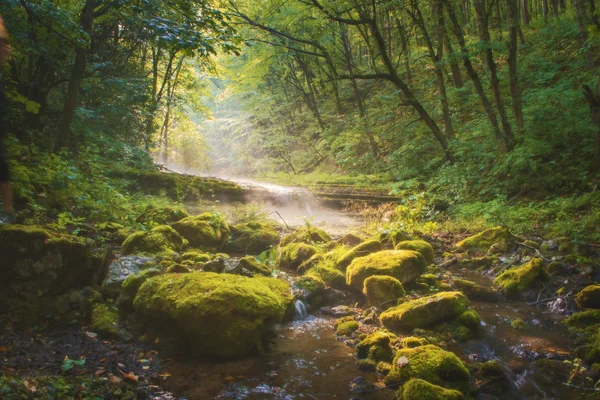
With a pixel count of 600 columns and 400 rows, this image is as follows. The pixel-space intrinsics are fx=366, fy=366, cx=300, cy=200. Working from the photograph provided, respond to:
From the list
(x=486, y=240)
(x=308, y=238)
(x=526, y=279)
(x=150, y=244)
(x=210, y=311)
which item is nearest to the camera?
(x=210, y=311)

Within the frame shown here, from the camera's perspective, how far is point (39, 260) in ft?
14.4

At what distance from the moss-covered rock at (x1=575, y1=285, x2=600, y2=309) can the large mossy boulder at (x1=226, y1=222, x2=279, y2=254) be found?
6.42 metres

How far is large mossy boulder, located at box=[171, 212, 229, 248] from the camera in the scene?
8750 mm

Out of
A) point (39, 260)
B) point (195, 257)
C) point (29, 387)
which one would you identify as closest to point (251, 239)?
point (195, 257)

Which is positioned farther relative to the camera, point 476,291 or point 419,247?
point 419,247

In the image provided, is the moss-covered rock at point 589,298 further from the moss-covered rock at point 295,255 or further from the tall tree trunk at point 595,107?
the tall tree trunk at point 595,107

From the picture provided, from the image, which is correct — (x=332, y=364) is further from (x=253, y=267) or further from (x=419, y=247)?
(x=419, y=247)

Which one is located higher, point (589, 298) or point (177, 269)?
point (177, 269)

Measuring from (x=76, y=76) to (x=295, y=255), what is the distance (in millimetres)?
6203

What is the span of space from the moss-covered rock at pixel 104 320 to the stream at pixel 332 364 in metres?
0.90

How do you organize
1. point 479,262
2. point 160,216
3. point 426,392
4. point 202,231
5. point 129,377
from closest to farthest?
point 426,392, point 129,377, point 479,262, point 202,231, point 160,216

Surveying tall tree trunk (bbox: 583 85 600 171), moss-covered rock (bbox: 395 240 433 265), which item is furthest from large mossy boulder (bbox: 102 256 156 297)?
tall tree trunk (bbox: 583 85 600 171)

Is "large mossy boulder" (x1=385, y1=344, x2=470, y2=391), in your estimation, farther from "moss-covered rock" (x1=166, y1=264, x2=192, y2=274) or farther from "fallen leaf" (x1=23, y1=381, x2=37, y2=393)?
"moss-covered rock" (x1=166, y1=264, x2=192, y2=274)

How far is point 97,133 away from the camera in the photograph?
1268cm
